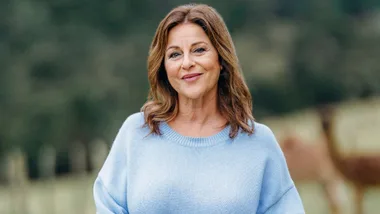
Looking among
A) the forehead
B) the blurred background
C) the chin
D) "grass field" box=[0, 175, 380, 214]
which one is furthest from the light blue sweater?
the blurred background

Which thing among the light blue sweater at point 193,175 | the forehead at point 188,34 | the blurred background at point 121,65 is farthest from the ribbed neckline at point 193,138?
the blurred background at point 121,65

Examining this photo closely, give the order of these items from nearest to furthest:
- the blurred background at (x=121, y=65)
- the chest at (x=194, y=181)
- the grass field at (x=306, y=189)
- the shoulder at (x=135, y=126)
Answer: the chest at (x=194, y=181) < the shoulder at (x=135, y=126) < the grass field at (x=306, y=189) < the blurred background at (x=121, y=65)

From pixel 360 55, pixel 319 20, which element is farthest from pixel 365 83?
pixel 319 20

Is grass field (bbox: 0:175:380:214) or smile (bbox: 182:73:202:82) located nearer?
smile (bbox: 182:73:202:82)

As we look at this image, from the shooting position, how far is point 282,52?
1240 centimetres

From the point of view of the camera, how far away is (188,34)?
2.40 m

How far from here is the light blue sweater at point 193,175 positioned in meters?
2.36

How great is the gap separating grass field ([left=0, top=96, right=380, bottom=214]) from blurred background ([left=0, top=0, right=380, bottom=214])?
0.32 metres

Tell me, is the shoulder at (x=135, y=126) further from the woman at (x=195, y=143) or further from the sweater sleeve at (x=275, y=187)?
the sweater sleeve at (x=275, y=187)

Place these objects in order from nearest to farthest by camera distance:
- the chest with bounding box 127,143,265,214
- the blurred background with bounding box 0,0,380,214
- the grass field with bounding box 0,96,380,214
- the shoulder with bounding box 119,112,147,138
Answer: the chest with bounding box 127,143,265,214 → the shoulder with bounding box 119,112,147,138 → the grass field with bounding box 0,96,380,214 → the blurred background with bounding box 0,0,380,214

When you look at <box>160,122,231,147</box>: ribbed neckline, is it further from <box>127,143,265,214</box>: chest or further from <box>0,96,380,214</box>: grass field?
<box>0,96,380,214</box>: grass field

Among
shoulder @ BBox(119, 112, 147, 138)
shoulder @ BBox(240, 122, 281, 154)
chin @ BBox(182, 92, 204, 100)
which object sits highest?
chin @ BBox(182, 92, 204, 100)

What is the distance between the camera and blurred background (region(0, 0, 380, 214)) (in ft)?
39.1

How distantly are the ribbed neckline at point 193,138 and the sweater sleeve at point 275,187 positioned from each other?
0.13 meters
